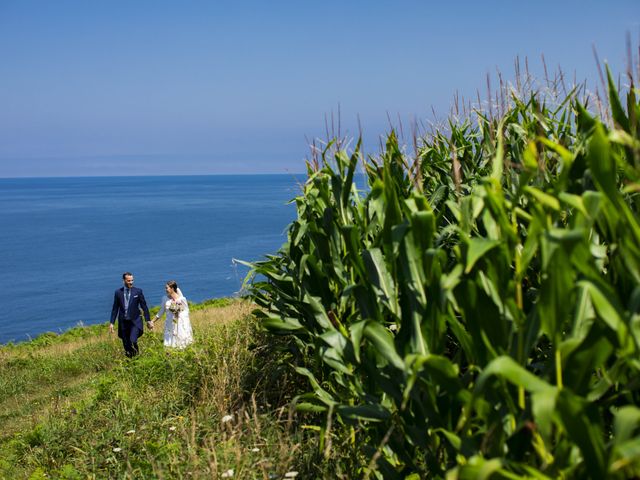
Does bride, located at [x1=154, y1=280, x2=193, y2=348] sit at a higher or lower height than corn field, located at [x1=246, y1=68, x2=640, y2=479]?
lower

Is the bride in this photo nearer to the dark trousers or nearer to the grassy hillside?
the dark trousers

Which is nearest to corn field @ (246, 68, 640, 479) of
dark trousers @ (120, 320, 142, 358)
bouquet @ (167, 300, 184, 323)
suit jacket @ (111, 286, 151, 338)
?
bouquet @ (167, 300, 184, 323)

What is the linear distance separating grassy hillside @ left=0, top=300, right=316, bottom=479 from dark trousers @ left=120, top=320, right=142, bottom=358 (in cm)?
273

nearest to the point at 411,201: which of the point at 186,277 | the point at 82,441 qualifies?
the point at 82,441

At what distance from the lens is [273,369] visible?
691 centimetres

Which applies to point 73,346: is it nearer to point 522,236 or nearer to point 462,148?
point 462,148

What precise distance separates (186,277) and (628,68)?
6018 cm

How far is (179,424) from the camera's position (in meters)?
6.38

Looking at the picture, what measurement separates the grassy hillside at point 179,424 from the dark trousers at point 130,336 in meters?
2.73

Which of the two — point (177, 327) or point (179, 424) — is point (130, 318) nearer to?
point (177, 327)

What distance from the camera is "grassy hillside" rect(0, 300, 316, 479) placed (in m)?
5.11

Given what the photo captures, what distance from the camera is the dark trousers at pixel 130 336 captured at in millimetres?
12766

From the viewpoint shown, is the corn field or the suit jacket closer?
the corn field

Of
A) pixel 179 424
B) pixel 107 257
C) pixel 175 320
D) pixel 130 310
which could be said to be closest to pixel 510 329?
pixel 179 424
